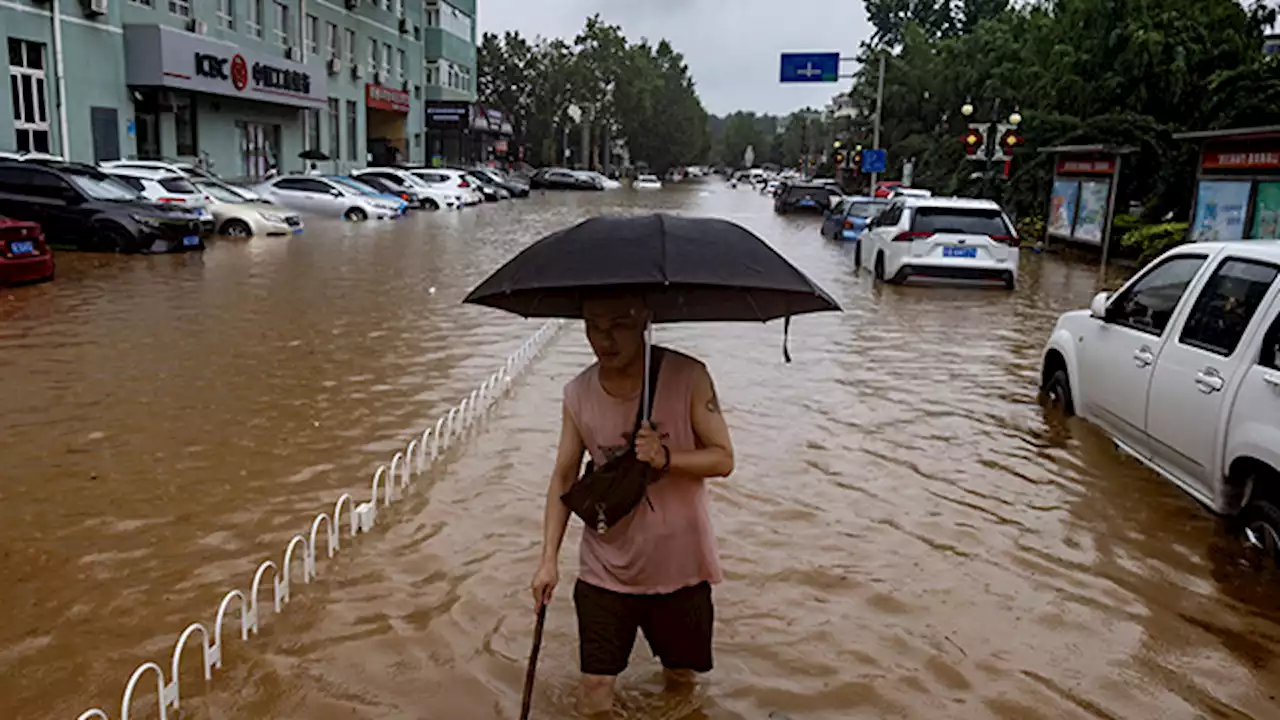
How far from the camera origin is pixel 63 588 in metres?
4.68

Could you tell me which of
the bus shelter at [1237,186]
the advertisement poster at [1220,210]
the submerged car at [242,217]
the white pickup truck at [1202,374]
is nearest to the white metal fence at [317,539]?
the white pickup truck at [1202,374]

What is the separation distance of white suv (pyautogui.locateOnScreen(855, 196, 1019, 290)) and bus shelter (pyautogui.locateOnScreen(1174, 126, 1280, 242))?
394 cm

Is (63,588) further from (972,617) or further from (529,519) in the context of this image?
(972,617)

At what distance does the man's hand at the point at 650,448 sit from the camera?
9.83ft

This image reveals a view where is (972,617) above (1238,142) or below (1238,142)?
below

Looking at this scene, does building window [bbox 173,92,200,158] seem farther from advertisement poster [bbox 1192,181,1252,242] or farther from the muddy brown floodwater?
advertisement poster [bbox 1192,181,1252,242]

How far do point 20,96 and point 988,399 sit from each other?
24248 mm

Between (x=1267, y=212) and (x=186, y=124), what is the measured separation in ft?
93.6

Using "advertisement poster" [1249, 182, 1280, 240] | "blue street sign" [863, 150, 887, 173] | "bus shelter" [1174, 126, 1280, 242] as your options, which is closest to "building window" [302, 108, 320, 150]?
"blue street sign" [863, 150, 887, 173]

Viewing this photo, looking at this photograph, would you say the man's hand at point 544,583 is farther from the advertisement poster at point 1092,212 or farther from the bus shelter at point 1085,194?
the advertisement poster at point 1092,212

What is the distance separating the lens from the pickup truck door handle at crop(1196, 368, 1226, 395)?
17.1 ft

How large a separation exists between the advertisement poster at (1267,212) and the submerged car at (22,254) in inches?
680

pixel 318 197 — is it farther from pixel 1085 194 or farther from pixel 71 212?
pixel 1085 194

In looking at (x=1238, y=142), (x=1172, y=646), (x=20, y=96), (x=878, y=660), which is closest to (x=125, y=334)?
(x=878, y=660)
